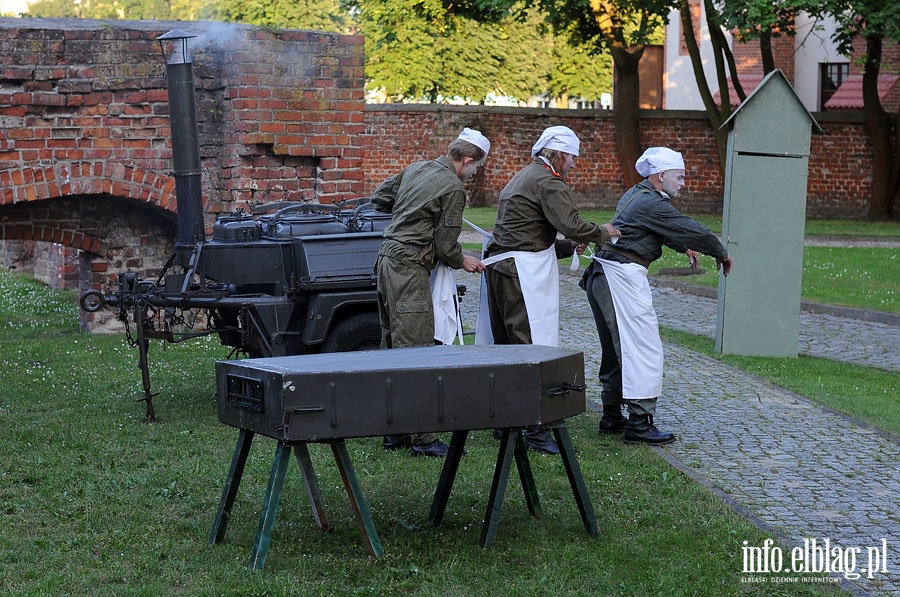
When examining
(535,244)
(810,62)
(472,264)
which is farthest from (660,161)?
(810,62)

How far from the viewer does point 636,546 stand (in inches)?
230

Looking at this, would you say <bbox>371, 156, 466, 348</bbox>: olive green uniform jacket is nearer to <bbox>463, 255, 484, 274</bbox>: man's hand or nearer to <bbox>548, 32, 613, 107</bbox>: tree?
<bbox>463, 255, 484, 274</bbox>: man's hand

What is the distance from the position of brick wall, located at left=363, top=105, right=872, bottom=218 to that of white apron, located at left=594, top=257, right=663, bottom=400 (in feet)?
82.8

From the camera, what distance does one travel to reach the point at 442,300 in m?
7.98

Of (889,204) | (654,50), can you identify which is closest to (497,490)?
(889,204)

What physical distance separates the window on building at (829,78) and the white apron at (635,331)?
110 ft

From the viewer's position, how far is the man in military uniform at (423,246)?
302 inches

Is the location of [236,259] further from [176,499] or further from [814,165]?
[814,165]

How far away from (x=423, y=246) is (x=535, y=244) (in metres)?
0.77

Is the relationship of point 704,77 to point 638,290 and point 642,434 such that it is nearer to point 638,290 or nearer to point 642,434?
point 638,290

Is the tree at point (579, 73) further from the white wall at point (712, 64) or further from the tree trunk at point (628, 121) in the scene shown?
the tree trunk at point (628, 121)

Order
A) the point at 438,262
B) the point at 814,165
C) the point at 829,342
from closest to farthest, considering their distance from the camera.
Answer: the point at 438,262 < the point at 829,342 < the point at 814,165

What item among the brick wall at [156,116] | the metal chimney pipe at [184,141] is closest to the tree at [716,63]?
the brick wall at [156,116]

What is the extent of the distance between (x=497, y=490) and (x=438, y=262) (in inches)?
95.9
